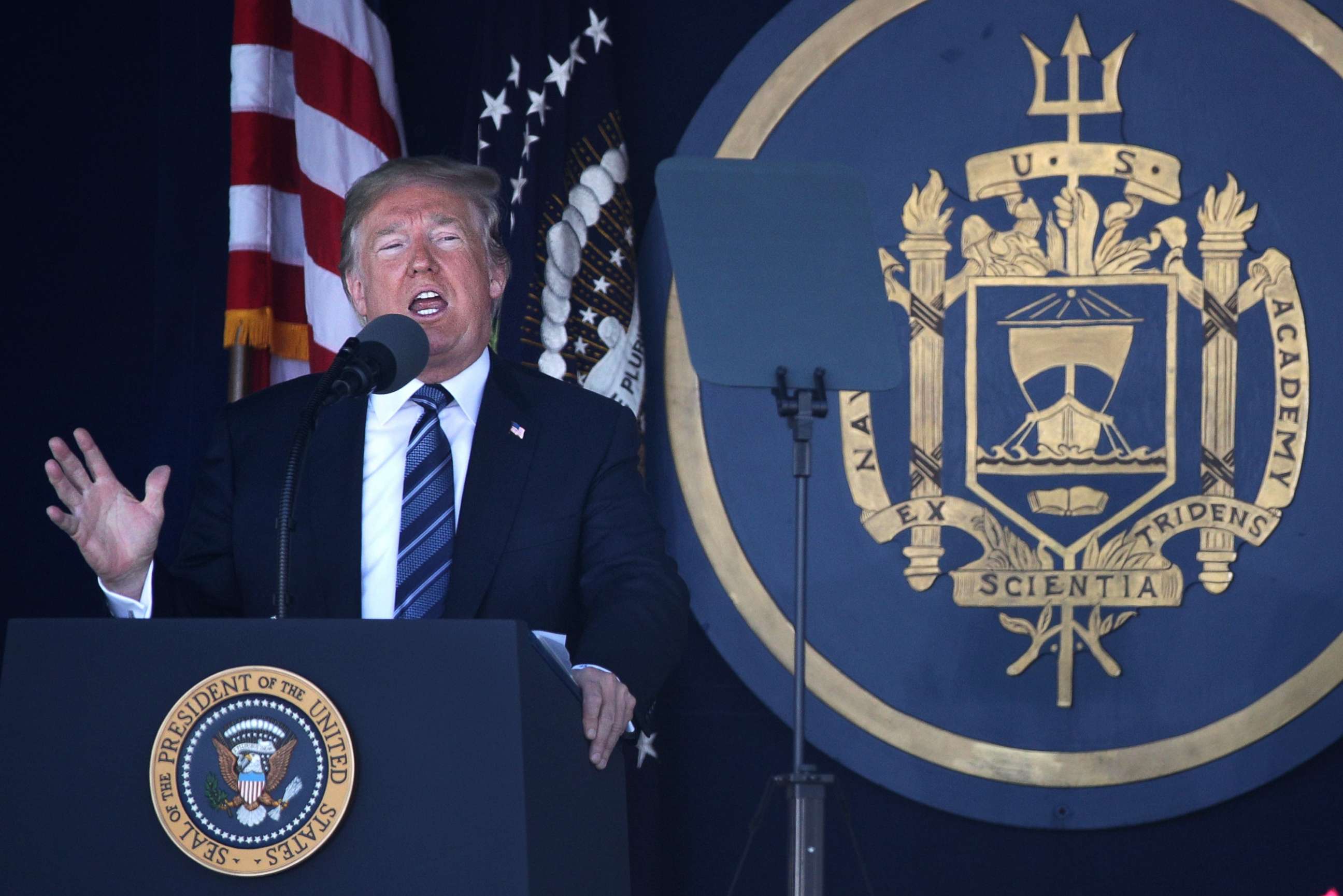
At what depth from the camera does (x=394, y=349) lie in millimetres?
1737

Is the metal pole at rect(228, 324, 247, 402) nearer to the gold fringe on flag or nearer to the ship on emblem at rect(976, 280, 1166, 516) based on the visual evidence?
the gold fringe on flag

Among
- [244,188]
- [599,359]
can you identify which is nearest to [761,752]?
[599,359]

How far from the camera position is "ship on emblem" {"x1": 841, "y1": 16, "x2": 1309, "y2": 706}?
324 cm

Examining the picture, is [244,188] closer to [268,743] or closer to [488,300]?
[488,300]

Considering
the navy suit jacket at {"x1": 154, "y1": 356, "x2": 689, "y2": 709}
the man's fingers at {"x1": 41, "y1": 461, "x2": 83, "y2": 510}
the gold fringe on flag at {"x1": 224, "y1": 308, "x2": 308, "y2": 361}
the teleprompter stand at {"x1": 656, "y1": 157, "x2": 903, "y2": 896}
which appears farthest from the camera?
the gold fringe on flag at {"x1": 224, "y1": 308, "x2": 308, "y2": 361}

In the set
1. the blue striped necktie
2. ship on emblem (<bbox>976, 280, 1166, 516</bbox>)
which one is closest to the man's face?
the blue striped necktie

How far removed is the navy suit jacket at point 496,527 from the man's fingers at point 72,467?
0.21 metres

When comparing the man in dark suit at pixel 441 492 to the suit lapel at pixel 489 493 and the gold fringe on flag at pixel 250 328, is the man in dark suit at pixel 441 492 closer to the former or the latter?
the suit lapel at pixel 489 493

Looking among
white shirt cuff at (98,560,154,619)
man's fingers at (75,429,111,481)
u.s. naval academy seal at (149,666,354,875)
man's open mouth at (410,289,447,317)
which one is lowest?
u.s. naval academy seal at (149,666,354,875)

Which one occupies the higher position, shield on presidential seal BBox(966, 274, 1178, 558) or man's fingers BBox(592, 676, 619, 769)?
shield on presidential seal BBox(966, 274, 1178, 558)

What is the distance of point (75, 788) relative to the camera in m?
1.39

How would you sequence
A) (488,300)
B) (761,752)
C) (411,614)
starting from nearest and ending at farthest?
(411,614) < (488,300) < (761,752)

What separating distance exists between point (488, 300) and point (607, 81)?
1.16 m

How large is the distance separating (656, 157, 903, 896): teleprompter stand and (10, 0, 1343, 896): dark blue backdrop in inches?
25.3
